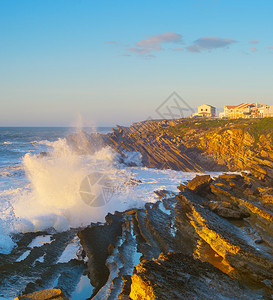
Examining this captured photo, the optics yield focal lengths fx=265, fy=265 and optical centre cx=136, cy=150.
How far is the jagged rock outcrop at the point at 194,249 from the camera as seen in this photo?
6.68 meters

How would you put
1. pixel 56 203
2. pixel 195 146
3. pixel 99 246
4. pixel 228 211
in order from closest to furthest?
pixel 99 246 < pixel 228 211 < pixel 56 203 < pixel 195 146

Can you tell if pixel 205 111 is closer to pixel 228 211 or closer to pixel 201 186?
pixel 201 186

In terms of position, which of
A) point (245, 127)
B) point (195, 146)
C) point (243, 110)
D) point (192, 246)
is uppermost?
point (243, 110)

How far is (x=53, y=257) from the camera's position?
1149 centimetres

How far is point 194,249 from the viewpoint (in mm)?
10930

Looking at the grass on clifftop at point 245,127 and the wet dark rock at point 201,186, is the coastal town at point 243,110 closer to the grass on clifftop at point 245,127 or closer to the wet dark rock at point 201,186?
the grass on clifftop at point 245,127

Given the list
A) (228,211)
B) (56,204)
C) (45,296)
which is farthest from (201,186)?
(45,296)

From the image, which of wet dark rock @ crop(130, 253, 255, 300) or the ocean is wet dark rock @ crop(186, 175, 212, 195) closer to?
the ocean

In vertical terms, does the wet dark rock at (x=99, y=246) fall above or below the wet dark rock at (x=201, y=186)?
below

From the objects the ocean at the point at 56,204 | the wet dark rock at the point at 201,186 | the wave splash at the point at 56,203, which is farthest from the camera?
the wet dark rock at the point at 201,186

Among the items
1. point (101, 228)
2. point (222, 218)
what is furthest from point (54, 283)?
point (222, 218)

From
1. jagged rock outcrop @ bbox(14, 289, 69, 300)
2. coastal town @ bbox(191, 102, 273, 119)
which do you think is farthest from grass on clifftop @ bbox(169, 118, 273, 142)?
jagged rock outcrop @ bbox(14, 289, 69, 300)

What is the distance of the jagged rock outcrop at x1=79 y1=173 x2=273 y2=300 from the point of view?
6680 mm

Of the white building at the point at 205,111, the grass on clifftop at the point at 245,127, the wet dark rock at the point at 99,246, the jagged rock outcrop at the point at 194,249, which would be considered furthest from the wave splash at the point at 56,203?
the white building at the point at 205,111
